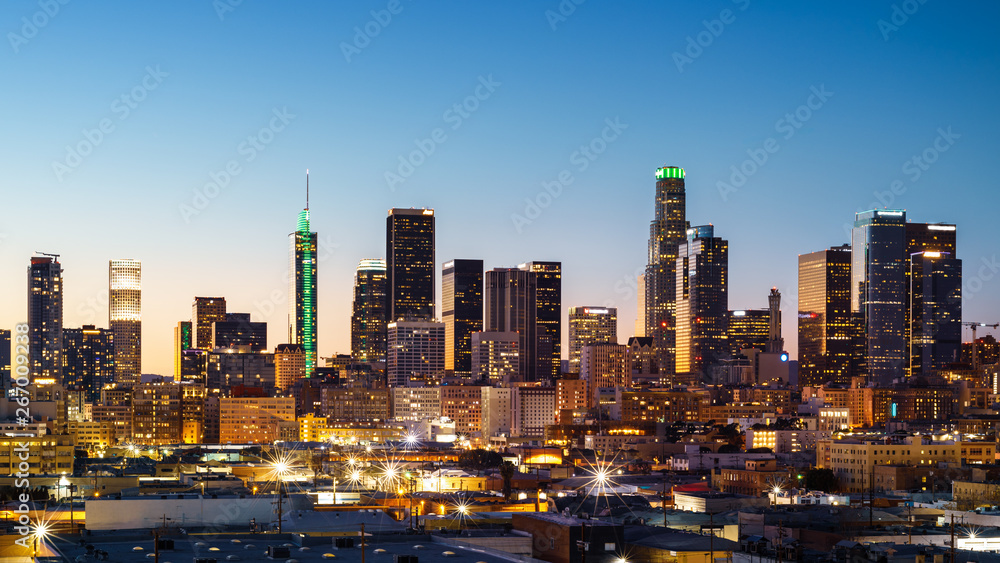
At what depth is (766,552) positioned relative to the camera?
177 ft

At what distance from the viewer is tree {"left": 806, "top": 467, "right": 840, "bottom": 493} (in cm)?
12312

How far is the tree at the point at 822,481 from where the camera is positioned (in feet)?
404

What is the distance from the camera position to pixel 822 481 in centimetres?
12431

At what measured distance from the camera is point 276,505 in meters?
60.3

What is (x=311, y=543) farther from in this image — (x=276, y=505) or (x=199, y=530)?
(x=276, y=505)

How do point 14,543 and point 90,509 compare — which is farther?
point 90,509

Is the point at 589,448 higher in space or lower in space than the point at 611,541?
lower

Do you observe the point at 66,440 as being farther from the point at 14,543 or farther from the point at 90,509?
the point at 14,543

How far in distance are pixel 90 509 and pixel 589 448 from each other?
445ft

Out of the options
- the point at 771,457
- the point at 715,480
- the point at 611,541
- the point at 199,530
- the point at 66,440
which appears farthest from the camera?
the point at 771,457

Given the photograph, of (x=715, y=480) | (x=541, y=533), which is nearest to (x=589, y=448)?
(x=715, y=480)

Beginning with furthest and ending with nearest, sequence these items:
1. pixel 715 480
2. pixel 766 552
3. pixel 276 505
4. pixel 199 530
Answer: pixel 715 480, pixel 276 505, pixel 766 552, pixel 199 530

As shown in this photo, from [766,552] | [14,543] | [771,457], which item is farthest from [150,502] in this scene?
[771,457]

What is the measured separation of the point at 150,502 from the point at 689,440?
444ft
